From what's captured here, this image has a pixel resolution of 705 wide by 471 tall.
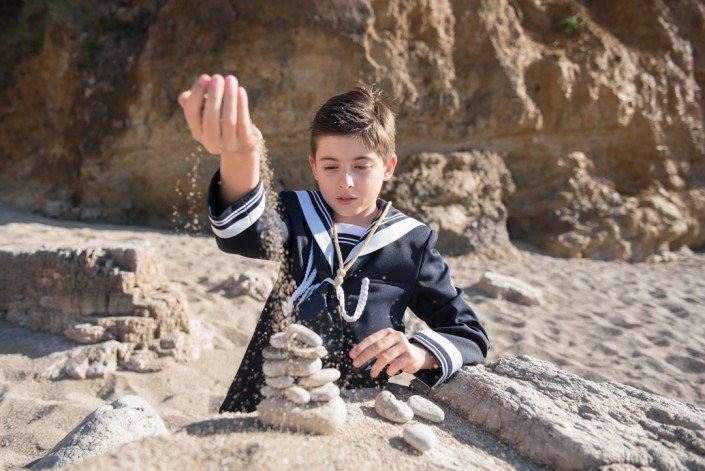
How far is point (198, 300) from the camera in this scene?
15.6 ft

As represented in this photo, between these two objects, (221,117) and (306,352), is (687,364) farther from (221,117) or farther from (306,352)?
(221,117)

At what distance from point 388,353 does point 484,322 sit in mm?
3501

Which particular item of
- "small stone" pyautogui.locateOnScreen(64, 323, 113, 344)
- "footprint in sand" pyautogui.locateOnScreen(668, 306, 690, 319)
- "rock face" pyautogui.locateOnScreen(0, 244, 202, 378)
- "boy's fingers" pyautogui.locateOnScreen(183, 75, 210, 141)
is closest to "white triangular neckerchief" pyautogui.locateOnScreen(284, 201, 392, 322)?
"boy's fingers" pyautogui.locateOnScreen(183, 75, 210, 141)

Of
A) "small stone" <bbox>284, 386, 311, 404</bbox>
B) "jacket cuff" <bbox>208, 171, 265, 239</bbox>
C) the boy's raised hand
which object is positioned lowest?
"small stone" <bbox>284, 386, 311, 404</bbox>

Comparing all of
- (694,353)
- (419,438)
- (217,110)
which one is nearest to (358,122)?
(217,110)

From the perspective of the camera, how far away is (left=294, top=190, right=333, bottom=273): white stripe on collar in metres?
1.84

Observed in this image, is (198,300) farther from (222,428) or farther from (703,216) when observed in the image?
(703,216)

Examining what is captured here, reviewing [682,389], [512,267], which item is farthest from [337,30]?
[682,389]

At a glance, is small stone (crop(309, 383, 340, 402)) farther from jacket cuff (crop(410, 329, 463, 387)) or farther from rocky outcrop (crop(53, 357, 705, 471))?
jacket cuff (crop(410, 329, 463, 387))

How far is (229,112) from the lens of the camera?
4.33ft

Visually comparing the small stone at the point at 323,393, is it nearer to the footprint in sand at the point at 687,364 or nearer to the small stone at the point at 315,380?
the small stone at the point at 315,380

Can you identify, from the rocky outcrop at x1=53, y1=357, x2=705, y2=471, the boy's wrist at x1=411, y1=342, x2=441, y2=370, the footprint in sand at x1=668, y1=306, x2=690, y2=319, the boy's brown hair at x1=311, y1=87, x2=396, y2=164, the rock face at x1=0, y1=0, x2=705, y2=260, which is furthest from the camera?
the rock face at x1=0, y1=0, x2=705, y2=260

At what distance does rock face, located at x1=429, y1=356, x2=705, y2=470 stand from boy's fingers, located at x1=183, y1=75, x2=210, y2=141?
111 centimetres

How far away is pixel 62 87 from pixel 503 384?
796 cm
